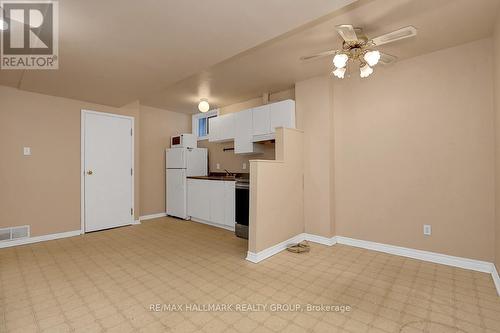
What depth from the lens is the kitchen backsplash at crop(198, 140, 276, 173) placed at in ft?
14.9

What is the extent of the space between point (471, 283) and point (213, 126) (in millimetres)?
Answer: 4368

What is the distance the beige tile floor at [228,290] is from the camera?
5.84 feet

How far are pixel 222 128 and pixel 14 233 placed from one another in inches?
142

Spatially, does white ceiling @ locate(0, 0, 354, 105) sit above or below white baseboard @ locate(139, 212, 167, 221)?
above

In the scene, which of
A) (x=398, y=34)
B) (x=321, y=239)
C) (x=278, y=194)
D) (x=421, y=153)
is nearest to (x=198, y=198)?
(x=278, y=194)

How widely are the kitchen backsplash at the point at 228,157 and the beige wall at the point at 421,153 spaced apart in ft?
4.38

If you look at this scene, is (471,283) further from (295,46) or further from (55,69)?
(55,69)

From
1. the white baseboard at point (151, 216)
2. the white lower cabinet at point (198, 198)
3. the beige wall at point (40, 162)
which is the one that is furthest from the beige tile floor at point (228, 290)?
the white baseboard at point (151, 216)

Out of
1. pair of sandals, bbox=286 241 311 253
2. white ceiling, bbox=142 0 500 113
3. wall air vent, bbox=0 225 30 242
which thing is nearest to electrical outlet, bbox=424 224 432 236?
pair of sandals, bbox=286 241 311 253

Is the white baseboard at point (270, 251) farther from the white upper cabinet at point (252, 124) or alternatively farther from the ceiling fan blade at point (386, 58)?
the ceiling fan blade at point (386, 58)

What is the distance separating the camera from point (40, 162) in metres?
3.82

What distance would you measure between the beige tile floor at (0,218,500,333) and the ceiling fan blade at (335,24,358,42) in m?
2.21

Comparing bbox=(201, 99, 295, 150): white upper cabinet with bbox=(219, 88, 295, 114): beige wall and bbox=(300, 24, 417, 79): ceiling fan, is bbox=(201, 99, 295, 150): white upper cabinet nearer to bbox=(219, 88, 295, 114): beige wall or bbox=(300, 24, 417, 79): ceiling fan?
bbox=(219, 88, 295, 114): beige wall

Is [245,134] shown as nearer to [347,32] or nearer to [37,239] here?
[347,32]
